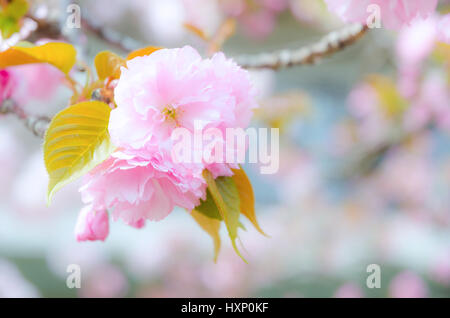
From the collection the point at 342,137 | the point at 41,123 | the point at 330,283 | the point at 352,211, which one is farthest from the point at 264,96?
the point at 41,123

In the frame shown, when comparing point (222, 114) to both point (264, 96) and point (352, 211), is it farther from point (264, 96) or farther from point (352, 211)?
point (352, 211)

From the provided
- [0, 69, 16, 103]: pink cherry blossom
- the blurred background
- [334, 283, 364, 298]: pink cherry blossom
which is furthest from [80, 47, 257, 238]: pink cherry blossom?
[334, 283, 364, 298]: pink cherry blossom

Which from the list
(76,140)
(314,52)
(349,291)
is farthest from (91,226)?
(349,291)

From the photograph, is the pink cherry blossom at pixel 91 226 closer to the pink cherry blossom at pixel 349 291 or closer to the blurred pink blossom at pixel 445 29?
the blurred pink blossom at pixel 445 29

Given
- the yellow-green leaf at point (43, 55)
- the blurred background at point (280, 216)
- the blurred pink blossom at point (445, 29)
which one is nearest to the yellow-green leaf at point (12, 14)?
the yellow-green leaf at point (43, 55)

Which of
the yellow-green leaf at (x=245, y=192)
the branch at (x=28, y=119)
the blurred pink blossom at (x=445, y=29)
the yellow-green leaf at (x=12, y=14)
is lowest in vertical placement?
the yellow-green leaf at (x=245, y=192)

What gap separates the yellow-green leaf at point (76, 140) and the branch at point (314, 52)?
29 cm

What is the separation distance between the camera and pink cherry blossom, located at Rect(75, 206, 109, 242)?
399mm

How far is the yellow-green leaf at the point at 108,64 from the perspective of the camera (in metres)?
0.39

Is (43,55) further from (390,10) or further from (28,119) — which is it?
(390,10)

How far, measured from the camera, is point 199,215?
42 cm
